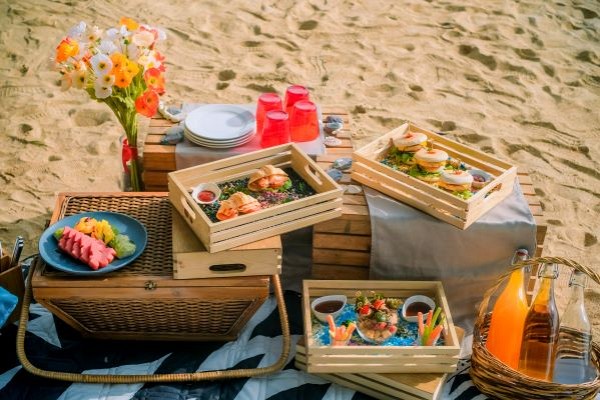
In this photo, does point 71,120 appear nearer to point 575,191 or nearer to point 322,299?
point 322,299

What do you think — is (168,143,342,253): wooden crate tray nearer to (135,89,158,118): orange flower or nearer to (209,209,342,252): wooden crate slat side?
(209,209,342,252): wooden crate slat side

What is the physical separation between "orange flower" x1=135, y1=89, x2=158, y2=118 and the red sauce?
1.39ft

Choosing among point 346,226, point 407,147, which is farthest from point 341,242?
point 407,147

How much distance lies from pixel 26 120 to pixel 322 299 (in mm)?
2548

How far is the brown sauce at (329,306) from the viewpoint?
2.61m

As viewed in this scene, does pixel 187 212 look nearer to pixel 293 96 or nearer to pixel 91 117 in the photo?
pixel 293 96

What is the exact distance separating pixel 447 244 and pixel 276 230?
26.0 inches

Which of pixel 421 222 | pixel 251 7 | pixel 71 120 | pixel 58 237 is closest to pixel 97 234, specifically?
pixel 58 237

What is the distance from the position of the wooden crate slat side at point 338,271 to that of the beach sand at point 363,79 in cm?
110

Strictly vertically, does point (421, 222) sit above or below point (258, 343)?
above

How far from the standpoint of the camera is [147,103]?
2812 millimetres

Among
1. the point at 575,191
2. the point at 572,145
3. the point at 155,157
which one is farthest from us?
the point at 572,145

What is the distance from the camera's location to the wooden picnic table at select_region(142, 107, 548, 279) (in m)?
2.71

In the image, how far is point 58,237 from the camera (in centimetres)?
253
